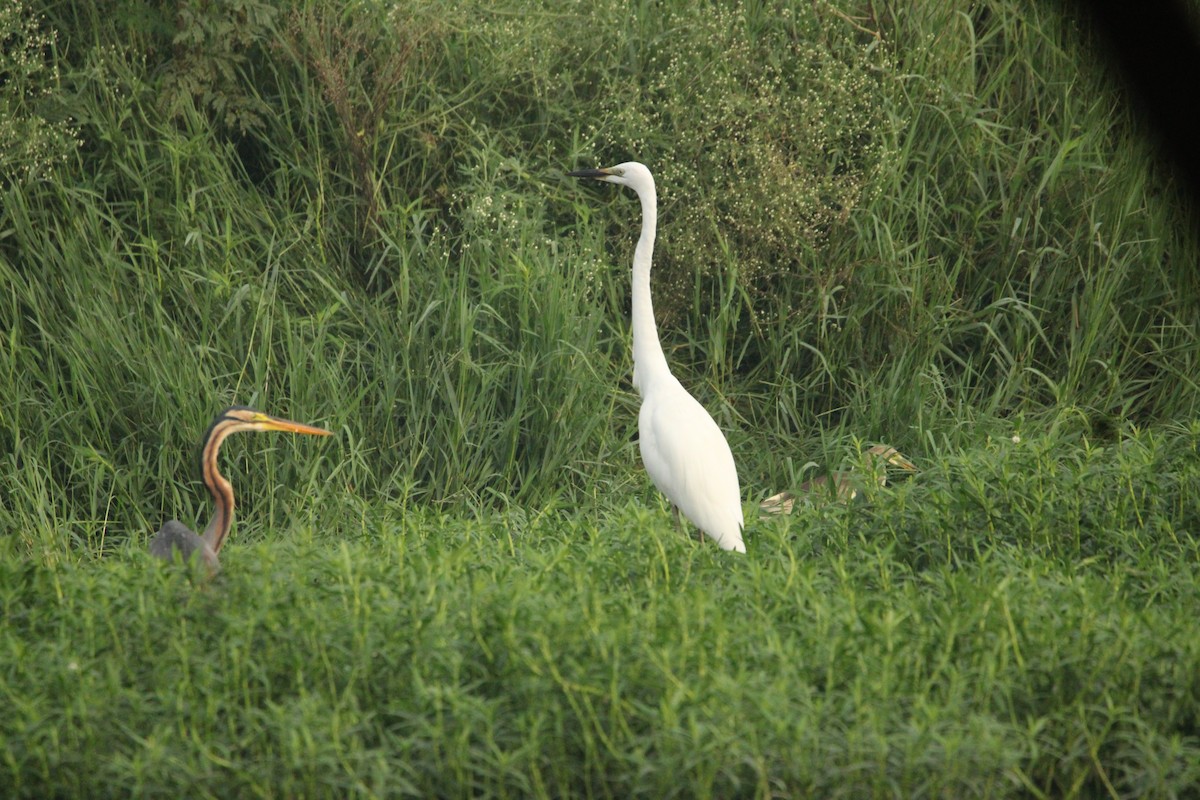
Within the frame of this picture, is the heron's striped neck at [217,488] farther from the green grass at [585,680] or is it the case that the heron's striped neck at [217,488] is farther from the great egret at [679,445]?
the great egret at [679,445]

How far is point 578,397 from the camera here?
5.49m

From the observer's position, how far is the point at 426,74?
6.42 m

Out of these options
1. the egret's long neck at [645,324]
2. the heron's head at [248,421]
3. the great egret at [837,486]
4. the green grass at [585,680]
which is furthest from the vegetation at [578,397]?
the heron's head at [248,421]

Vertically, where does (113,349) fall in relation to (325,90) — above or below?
below

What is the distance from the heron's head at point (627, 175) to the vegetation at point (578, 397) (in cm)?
45

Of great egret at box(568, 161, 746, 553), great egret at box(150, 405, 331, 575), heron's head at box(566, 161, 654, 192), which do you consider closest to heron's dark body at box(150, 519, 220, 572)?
great egret at box(150, 405, 331, 575)

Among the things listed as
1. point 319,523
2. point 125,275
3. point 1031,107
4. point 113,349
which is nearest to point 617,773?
point 319,523

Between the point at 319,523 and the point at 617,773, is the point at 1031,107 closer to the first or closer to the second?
the point at 319,523

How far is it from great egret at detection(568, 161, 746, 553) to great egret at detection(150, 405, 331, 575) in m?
1.15

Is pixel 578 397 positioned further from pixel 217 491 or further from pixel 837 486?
pixel 217 491

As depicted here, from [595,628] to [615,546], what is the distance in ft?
2.93

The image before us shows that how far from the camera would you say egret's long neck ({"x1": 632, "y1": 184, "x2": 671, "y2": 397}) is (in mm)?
5105

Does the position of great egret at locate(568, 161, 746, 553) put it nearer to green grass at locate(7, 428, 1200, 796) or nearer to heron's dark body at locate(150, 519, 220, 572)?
green grass at locate(7, 428, 1200, 796)

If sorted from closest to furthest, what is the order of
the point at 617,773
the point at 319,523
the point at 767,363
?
the point at 617,773 → the point at 319,523 → the point at 767,363
